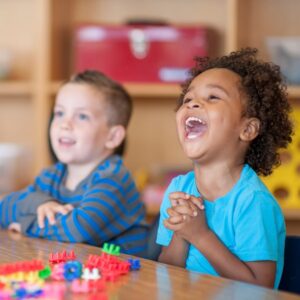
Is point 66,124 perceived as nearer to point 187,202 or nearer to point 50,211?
point 50,211

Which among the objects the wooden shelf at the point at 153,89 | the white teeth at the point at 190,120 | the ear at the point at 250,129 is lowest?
the wooden shelf at the point at 153,89

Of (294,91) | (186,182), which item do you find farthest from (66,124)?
(294,91)

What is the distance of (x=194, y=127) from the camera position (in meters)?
1.38

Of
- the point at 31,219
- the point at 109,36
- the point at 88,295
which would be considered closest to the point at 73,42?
the point at 109,36

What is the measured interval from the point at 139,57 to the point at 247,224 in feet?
Answer: 5.82

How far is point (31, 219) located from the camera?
69.0 inches

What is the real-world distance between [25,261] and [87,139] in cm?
76

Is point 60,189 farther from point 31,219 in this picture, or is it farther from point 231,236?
point 231,236

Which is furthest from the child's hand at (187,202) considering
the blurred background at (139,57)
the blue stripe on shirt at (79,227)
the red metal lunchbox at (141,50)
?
the red metal lunchbox at (141,50)

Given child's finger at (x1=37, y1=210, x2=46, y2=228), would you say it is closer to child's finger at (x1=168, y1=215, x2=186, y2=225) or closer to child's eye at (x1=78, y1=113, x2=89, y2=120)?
child's eye at (x1=78, y1=113, x2=89, y2=120)

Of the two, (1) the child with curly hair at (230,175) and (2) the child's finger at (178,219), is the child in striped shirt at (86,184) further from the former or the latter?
(2) the child's finger at (178,219)

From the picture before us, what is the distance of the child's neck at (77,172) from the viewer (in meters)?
1.92

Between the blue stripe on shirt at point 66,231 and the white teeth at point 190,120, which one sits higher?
the white teeth at point 190,120

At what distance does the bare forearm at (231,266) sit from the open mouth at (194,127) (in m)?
0.20
